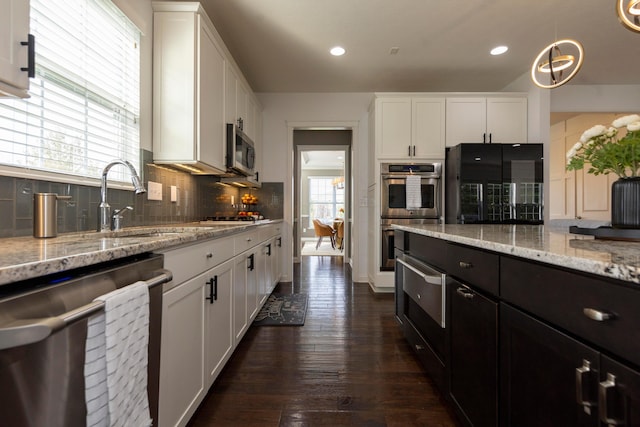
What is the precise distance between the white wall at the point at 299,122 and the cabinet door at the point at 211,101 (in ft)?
5.45

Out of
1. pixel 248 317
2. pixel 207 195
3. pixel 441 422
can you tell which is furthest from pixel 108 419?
pixel 207 195

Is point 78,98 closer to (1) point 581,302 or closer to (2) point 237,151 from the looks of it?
(2) point 237,151

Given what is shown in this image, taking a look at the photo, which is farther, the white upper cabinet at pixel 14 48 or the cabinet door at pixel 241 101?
the cabinet door at pixel 241 101

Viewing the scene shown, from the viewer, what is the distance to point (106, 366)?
27.3 inches

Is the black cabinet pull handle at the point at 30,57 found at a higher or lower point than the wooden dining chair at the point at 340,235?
higher

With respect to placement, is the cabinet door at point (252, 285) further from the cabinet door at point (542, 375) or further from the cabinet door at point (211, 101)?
the cabinet door at point (542, 375)

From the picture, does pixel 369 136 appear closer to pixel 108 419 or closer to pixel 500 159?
pixel 500 159

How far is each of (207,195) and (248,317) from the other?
4.56ft

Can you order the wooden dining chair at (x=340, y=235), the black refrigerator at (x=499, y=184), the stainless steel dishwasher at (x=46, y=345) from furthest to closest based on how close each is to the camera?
the wooden dining chair at (x=340, y=235) → the black refrigerator at (x=499, y=184) → the stainless steel dishwasher at (x=46, y=345)

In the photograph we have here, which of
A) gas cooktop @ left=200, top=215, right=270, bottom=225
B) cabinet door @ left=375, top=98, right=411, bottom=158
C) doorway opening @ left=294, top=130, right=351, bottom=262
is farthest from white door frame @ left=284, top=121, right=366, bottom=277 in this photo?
doorway opening @ left=294, top=130, right=351, bottom=262

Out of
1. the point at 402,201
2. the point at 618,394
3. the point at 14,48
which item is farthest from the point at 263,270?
the point at 618,394

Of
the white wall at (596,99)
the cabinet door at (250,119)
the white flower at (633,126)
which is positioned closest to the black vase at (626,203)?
the white flower at (633,126)

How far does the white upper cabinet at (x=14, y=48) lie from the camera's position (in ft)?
3.01

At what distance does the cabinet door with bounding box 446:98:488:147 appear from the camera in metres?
3.62
